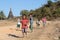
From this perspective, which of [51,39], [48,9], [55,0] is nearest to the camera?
[51,39]

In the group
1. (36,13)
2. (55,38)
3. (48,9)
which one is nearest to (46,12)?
(48,9)

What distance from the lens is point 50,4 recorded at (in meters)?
66.8

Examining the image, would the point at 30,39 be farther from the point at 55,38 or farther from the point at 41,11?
the point at 41,11

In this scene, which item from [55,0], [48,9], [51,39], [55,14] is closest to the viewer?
[51,39]

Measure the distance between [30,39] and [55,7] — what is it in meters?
47.3

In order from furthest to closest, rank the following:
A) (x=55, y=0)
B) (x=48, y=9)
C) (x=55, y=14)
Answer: (x=55, y=0), (x=48, y=9), (x=55, y=14)

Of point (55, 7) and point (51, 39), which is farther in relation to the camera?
point (55, 7)

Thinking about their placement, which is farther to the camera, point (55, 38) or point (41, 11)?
point (41, 11)

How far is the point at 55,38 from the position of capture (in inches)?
694

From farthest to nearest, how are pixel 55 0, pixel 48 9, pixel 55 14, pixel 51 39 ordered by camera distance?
pixel 55 0 < pixel 48 9 < pixel 55 14 < pixel 51 39

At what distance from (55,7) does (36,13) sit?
521 cm

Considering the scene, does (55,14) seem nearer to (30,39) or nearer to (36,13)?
(36,13)

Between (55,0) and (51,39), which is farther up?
(55,0)

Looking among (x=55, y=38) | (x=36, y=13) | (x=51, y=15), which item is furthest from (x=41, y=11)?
(x=55, y=38)
